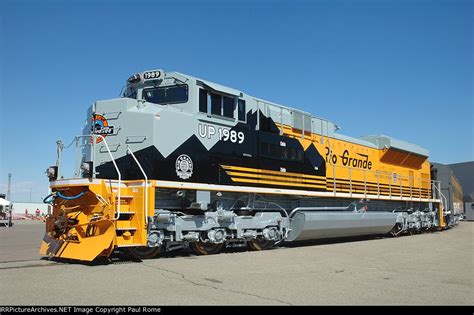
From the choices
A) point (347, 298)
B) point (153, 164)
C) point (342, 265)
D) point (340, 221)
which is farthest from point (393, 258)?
point (153, 164)

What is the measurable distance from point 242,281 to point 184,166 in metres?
3.70

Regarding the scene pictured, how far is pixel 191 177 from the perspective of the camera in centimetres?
1009

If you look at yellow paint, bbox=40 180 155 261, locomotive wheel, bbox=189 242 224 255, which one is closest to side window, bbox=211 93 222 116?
yellow paint, bbox=40 180 155 261

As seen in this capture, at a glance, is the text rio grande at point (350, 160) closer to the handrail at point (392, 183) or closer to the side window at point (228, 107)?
the handrail at point (392, 183)

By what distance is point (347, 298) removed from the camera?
5914mm

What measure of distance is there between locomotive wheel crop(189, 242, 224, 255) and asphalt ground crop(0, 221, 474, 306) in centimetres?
22

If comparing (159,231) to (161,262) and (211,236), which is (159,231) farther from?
(211,236)

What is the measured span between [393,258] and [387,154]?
8858 mm

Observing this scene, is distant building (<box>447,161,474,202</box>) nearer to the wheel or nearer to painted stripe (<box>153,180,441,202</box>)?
painted stripe (<box>153,180,441,202</box>)

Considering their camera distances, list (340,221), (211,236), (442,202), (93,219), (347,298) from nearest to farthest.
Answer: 1. (347,298)
2. (93,219)
3. (211,236)
4. (340,221)
5. (442,202)

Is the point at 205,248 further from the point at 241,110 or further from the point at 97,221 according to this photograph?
the point at 241,110

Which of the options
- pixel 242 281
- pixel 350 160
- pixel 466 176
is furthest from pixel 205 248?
pixel 466 176

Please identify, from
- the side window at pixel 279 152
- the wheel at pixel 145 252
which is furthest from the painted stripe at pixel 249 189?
the wheel at pixel 145 252

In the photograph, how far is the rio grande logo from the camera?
9828mm
